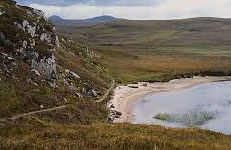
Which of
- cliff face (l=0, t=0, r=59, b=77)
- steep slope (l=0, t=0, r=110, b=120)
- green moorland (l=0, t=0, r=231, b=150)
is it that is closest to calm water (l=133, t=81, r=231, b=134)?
green moorland (l=0, t=0, r=231, b=150)

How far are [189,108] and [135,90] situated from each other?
61.7 feet

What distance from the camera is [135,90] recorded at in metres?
92.6

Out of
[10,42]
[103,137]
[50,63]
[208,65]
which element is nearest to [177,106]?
[50,63]

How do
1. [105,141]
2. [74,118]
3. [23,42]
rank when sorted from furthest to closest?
[23,42] < [74,118] < [105,141]

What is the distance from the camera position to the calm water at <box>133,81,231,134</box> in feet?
205

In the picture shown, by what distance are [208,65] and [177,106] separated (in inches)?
2490

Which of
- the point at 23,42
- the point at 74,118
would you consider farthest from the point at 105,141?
the point at 23,42

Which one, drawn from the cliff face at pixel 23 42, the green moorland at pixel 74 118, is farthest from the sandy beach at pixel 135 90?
the cliff face at pixel 23 42

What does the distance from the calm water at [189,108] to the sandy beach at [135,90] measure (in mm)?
1369

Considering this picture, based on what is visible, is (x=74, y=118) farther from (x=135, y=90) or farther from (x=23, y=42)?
(x=135, y=90)

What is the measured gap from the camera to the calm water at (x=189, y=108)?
62.3 meters

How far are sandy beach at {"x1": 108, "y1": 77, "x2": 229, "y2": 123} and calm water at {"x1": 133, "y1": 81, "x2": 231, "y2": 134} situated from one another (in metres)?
1.37

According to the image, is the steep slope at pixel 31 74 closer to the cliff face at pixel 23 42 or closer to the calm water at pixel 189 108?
the cliff face at pixel 23 42

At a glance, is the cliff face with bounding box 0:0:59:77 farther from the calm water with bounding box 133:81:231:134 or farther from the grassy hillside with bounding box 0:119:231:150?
the grassy hillside with bounding box 0:119:231:150
